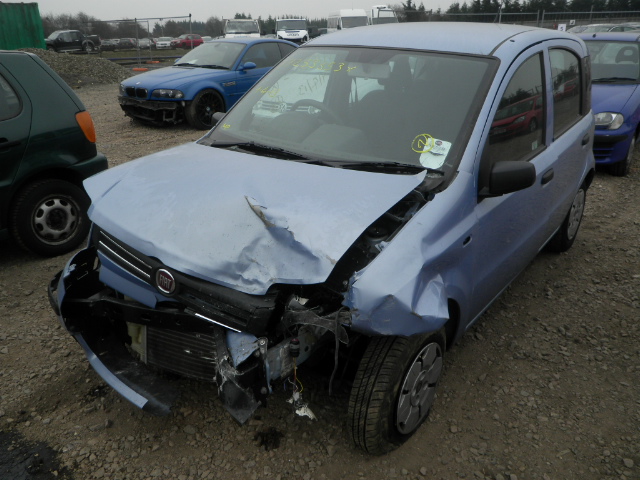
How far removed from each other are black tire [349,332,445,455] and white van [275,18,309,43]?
25290 millimetres

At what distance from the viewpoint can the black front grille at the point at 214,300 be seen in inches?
82.2

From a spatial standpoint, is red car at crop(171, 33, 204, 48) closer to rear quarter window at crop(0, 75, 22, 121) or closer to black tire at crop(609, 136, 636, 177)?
black tire at crop(609, 136, 636, 177)

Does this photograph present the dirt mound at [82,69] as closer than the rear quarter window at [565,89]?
No

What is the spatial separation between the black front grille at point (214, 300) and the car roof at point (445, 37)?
1934 mm

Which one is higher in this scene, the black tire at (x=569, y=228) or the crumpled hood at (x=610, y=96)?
the crumpled hood at (x=610, y=96)

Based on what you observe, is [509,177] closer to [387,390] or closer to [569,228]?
[387,390]

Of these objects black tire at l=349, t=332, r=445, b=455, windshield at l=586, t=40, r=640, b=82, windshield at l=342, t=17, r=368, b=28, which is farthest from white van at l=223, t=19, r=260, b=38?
black tire at l=349, t=332, r=445, b=455

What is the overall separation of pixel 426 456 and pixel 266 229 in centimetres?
138

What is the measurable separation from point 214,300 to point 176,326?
0.27m

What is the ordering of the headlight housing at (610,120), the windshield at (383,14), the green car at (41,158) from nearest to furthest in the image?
1. the green car at (41,158)
2. the headlight housing at (610,120)
3. the windshield at (383,14)

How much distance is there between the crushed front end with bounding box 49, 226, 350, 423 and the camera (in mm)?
2104

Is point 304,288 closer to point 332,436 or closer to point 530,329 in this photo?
point 332,436

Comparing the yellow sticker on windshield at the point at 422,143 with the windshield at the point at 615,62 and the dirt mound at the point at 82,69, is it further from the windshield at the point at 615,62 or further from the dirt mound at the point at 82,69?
the dirt mound at the point at 82,69

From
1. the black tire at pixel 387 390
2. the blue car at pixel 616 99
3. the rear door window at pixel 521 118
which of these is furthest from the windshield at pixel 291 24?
the black tire at pixel 387 390
